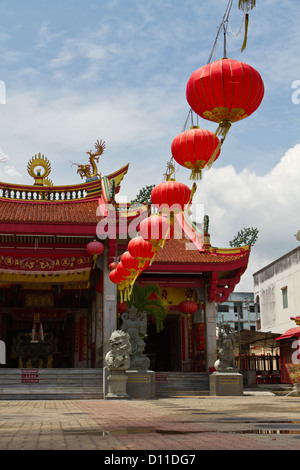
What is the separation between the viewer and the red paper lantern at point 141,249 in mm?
11404

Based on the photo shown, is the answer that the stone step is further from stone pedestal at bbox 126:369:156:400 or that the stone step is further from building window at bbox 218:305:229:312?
building window at bbox 218:305:229:312

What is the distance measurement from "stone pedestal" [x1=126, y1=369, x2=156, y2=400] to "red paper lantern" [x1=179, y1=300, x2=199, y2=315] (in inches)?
262

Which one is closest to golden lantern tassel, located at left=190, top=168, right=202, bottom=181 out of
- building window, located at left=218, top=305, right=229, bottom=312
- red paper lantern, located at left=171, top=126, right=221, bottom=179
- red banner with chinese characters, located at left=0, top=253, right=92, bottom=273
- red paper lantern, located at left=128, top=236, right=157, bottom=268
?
red paper lantern, located at left=171, top=126, right=221, bottom=179

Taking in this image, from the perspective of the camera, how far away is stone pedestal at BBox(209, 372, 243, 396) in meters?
15.4

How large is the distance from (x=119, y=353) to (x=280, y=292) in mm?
20361

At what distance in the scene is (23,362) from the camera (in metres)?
22.0

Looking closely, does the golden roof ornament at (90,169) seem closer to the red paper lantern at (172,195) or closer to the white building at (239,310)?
the red paper lantern at (172,195)

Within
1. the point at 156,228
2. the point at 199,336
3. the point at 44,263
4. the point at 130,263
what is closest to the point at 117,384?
the point at 130,263

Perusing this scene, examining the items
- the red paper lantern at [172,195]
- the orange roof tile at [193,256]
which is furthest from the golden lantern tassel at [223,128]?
the orange roof tile at [193,256]

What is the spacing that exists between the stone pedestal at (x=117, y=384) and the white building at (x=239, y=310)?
38.4 m

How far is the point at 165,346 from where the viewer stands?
2358cm

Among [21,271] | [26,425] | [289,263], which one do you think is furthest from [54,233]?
[289,263]

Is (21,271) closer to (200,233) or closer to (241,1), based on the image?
(200,233)
